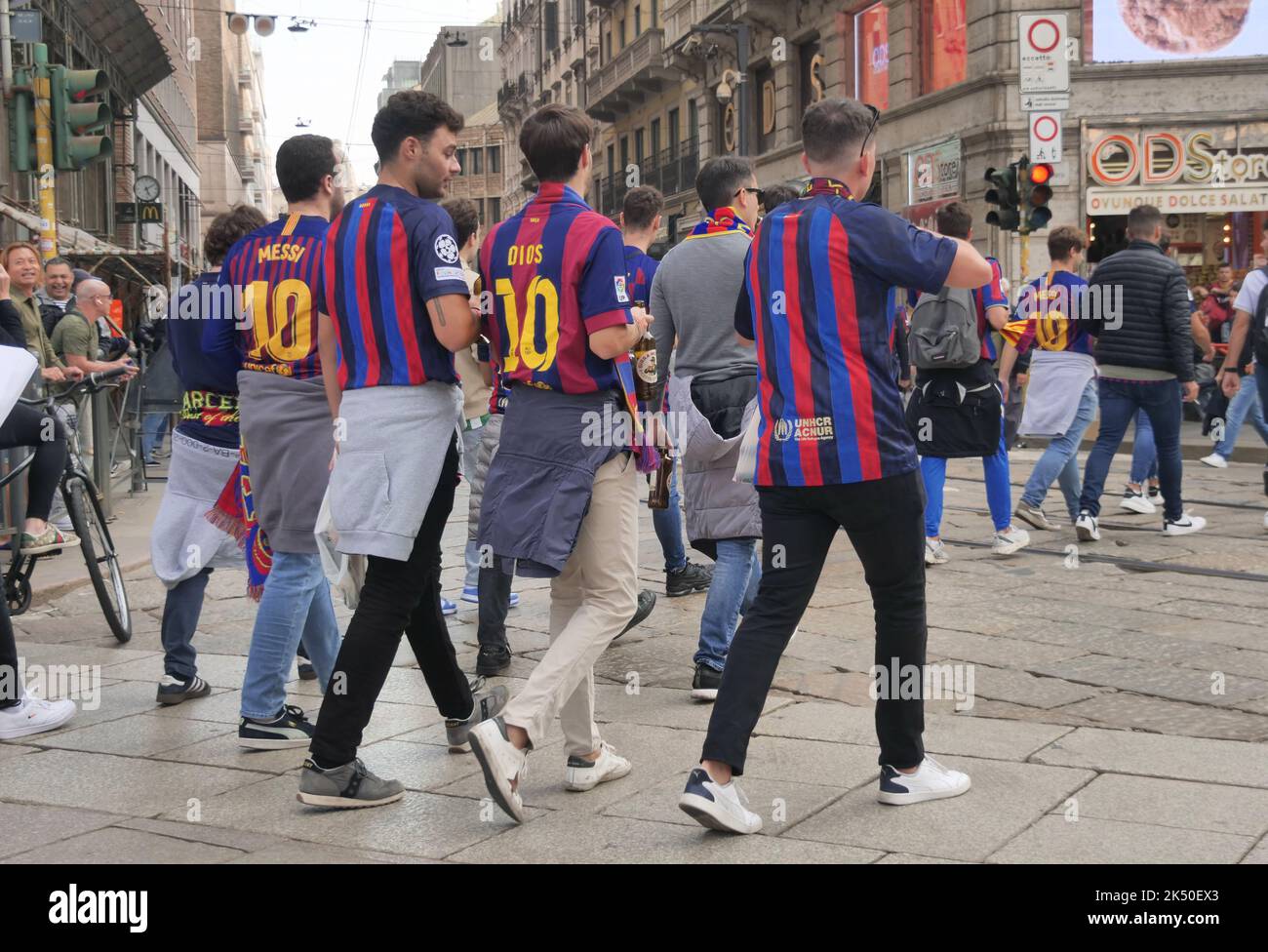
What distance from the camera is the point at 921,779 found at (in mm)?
3916

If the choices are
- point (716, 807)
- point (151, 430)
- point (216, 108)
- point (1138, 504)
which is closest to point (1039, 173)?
point (1138, 504)

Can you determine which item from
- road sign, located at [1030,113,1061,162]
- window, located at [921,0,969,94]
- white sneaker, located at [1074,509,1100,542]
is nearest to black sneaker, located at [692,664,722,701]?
white sneaker, located at [1074,509,1100,542]

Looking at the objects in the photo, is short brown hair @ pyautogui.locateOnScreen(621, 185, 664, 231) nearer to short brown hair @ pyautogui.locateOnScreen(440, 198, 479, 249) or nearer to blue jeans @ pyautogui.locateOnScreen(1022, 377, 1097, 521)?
short brown hair @ pyautogui.locateOnScreen(440, 198, 479, 249)

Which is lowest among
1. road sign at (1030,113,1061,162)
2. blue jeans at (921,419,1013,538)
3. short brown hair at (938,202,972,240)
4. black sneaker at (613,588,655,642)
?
black sneaker at (613,588,655,642)

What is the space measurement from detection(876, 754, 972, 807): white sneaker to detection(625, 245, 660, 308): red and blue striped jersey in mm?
2861

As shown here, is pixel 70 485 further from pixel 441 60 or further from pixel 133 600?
Result: pixel 441 60

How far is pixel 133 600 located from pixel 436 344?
4.21 metres

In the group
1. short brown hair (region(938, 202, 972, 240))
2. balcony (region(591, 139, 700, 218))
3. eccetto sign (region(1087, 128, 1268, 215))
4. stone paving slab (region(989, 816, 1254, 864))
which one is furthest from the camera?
balcony (region(591, 139, 700, 218))

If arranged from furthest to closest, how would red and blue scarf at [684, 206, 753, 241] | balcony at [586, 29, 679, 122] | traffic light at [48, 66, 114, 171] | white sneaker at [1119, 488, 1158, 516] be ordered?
balcony at [586, 29, 679, 122] < traffic light at [48, 66, 114, 171] < white sneaker at [1119, 488, 1158, 516] < red and blue scarf at [684, 206, 753, 241]

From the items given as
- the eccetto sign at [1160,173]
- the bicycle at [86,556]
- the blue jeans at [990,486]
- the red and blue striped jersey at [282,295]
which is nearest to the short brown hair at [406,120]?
the red and blue striped jersey at [282,295]

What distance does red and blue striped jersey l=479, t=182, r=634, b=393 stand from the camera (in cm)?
389

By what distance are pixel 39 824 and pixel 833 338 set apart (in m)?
→ 2.39

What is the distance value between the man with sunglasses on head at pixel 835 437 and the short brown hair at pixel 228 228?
2.15 metres
